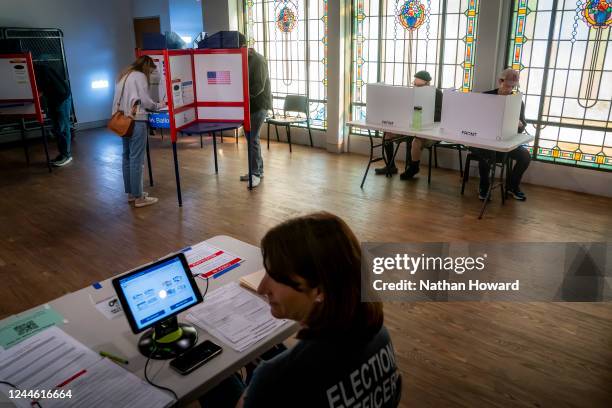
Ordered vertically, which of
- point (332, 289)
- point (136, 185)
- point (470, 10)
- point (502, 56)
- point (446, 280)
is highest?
point (470, 10)

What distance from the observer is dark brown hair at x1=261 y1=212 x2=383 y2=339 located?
3.71ft

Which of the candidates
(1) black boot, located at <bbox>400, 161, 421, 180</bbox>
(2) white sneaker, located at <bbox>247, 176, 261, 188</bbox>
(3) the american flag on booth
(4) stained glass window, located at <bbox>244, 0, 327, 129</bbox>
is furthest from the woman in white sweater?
(4) stained glass window, located at <bbox>244, 0, 327, 129</bbox>

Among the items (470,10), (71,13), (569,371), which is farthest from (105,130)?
(569,371)

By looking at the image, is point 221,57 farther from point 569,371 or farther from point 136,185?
point 569,371

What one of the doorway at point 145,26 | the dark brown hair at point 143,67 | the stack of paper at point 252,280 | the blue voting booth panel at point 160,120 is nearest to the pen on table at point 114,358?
the stack of paper at point 252,280

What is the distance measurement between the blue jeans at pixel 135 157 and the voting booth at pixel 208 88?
0.36m

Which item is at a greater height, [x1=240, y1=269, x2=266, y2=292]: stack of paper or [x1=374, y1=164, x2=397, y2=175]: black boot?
[x1=240, y1=269, x2=266, y2=292]: stack of paper

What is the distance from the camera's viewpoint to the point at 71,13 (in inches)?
331

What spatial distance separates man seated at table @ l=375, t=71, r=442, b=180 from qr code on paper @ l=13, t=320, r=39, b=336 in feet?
15.1

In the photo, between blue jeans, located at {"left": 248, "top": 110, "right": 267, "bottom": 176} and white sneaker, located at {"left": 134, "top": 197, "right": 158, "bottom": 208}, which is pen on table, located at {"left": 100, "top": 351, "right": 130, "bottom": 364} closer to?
white sneaker, located at {"left": 134, "top": 197, "right": 158, "bottom": 208}

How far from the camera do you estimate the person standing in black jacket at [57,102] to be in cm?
639

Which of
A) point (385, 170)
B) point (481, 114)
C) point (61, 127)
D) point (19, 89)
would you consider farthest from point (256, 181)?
point (19, 89)

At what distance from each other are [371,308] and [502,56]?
5003 millimetres

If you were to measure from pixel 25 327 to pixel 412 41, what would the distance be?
5504 mm
